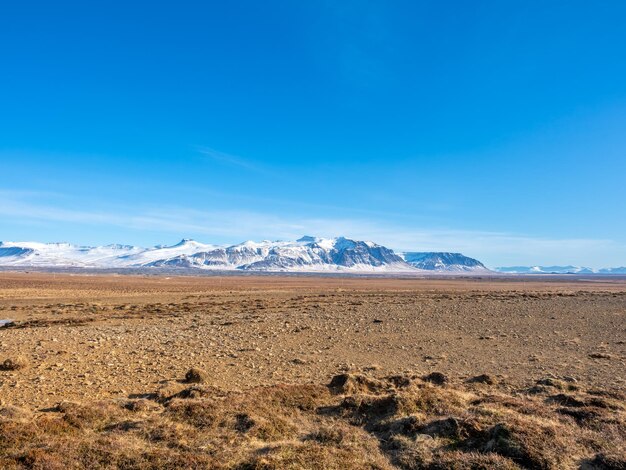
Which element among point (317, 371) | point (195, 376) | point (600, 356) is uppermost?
point (600, 356)

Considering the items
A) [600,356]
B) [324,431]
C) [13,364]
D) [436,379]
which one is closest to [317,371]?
[436,379]

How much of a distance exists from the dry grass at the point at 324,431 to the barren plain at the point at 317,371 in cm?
5

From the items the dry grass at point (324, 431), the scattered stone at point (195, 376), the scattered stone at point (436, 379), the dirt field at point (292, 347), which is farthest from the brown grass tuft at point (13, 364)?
the scattered stone at point (436, 379)

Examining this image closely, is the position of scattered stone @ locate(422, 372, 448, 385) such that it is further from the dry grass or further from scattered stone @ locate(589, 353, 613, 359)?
scattered stone @ locate(589, 353, 613, 359)

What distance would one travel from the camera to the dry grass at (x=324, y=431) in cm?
727

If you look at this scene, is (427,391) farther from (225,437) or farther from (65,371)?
(65,371)

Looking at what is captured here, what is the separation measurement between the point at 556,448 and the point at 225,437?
18.9 feet

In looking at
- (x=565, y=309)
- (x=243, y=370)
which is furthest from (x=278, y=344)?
(x=565, y=309)

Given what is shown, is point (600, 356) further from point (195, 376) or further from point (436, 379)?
point (195, 376)

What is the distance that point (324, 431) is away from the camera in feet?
28.3

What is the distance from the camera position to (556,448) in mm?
7457

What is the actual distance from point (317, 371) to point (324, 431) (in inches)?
236

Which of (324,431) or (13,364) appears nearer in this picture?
(324,431)

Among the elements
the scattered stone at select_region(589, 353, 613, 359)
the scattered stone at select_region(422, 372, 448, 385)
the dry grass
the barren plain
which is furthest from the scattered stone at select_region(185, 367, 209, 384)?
the scattered stone at select_region(589, 353, 613, 359)
